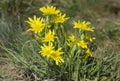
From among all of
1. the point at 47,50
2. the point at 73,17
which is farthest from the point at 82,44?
the point at 73,17

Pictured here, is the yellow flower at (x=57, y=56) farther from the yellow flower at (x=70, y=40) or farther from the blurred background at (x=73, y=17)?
the blurred background at (x=73, y=17)

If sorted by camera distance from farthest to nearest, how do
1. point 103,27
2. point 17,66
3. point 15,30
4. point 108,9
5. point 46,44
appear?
point 108,9, point 103,27, point 15,30, point 17,66, point 46,44

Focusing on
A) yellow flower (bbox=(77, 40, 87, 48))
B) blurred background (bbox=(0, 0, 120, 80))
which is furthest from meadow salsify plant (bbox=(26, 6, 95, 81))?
blurred background (bbox=(0, 0, 120, 80))

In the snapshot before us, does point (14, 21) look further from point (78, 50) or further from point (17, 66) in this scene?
point (78, 50)

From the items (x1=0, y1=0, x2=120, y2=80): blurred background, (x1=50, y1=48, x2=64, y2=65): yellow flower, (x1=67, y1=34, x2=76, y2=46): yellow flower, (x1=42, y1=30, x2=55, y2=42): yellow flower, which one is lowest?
(x1=0, y1=0, x2=120, y2=80): blurred background

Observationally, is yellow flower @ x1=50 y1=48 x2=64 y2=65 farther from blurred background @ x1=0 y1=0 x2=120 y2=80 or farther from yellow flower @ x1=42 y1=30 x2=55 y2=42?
blurred background @ x1=0 y1=0 x2=120 y2=80

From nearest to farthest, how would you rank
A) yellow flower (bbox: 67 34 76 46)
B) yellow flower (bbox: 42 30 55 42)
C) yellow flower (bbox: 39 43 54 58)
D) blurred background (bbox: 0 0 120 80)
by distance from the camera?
1. yellow flower (bbox: 39 43 54 58)
2. yellow flower (bbox: 42 30 55 42)
3. yellow flower (bbox: 67 34 76 46)
4. blurred background (bbox: 0 0 120 80)

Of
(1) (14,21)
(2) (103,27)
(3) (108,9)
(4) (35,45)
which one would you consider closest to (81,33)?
(4) (35,45)
